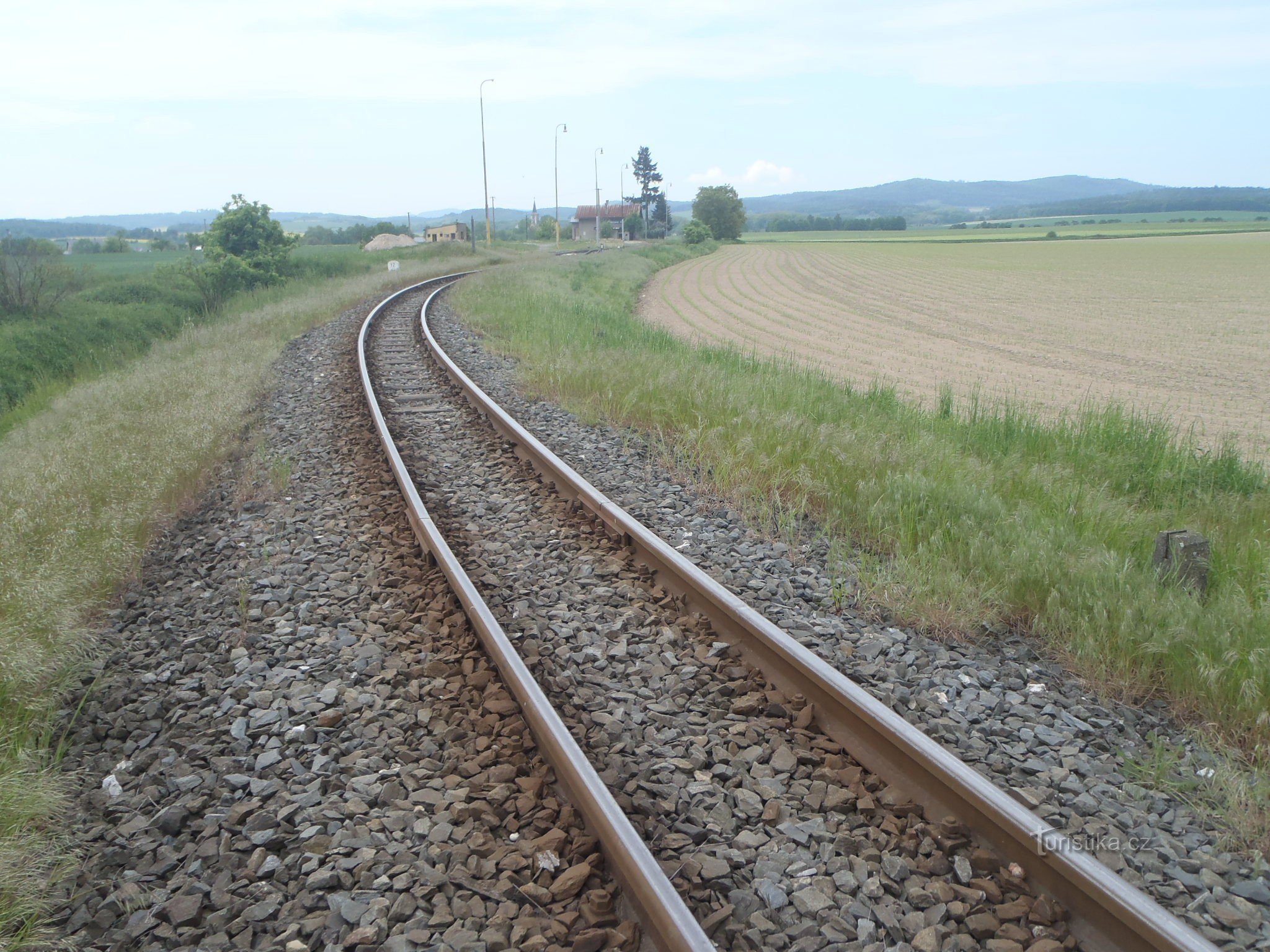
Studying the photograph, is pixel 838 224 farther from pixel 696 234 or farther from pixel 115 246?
pixel 115 246

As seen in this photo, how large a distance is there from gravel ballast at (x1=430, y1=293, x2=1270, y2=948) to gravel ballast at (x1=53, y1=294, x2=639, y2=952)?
161cm

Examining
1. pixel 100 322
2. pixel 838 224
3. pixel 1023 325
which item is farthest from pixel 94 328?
pixel 838 224

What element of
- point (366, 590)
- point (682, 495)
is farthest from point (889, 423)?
point (366, 590)

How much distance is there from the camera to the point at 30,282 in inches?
922

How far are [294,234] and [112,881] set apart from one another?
4032 centimetres

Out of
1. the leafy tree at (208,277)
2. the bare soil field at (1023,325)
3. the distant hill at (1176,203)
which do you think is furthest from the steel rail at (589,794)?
the distant hill at (1176,203)

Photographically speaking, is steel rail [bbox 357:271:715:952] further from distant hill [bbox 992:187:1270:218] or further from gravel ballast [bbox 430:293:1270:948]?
distant hill [bbox 992:187:1270:218]

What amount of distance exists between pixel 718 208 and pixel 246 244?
8685 centimetres

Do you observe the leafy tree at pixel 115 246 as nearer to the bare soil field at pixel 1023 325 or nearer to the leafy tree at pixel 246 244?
the leafy tree at pixel 246 244

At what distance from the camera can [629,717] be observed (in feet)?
12.8

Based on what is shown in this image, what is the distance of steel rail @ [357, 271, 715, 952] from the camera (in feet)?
8.43

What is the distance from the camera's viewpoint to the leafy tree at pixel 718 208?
113 metres

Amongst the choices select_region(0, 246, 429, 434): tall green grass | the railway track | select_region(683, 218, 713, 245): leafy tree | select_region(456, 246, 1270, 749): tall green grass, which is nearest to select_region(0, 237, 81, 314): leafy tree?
select_region(0, 246, 429, 434): tall green grass

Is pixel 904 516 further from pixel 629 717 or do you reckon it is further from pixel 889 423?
pixel 889 423
